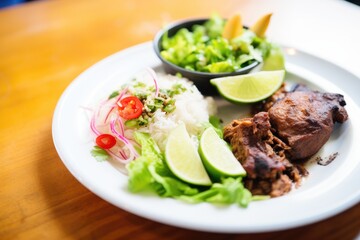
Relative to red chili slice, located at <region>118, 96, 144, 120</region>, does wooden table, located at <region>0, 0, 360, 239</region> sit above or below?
below

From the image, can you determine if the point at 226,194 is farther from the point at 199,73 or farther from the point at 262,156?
the point at 199,73

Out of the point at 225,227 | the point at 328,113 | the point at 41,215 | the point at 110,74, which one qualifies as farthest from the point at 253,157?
the point at 110,74

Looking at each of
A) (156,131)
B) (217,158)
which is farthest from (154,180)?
(156,131)

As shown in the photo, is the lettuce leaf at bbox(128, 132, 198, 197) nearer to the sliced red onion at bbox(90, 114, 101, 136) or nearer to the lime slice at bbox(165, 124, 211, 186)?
the lime slice at bbox(165, 124, 211, 186)

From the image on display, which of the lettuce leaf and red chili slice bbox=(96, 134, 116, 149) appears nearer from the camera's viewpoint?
the lettuce leaf

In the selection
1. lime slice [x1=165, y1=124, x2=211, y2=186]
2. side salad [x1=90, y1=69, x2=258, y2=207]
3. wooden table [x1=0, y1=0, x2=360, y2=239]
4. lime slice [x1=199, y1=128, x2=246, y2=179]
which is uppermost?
lime slice [x1=199, y1=128, x2=246, y2=179]

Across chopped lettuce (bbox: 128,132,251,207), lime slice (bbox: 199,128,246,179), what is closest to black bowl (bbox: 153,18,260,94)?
lime slice (bbox: 199,128,246,179)

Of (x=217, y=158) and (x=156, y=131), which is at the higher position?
(x=217, y=158)

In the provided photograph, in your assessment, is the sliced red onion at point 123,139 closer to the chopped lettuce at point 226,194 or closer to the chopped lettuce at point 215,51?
the chopped lettuce at point 226,194
